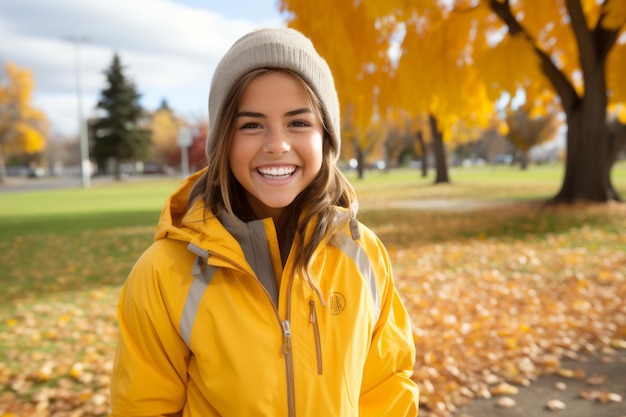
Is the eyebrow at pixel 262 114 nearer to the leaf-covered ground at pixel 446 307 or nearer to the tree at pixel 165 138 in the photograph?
the leaf-covered ground at pixel 446 307

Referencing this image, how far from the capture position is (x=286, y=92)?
179 cm

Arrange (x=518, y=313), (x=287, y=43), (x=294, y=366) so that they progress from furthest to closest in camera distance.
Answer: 1. (x=518, y=313)
2. (x=287, y=43)
3. (x=294, y=366)

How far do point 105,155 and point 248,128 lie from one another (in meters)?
57.1

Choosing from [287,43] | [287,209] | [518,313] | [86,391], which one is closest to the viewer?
[287,43]

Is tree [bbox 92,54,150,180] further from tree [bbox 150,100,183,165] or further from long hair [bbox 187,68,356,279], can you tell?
long hair [bbox 187,68,356,279]

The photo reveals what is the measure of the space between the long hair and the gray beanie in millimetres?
21

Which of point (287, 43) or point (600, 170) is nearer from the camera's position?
point (287, 43)

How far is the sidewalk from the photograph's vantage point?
3.37 meters

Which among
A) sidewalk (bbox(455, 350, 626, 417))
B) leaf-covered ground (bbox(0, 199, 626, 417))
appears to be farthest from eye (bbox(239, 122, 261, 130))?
sidewalk (bbox(455, 350, 626, 417))

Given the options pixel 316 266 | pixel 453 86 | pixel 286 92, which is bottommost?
pixel 316 266

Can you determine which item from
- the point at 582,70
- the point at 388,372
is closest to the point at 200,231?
the point at 388,372

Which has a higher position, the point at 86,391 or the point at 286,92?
the point at 286,92

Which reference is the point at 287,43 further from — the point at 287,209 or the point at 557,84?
the point at 557,84

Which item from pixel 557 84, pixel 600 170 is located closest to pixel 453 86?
pixel 557 84
